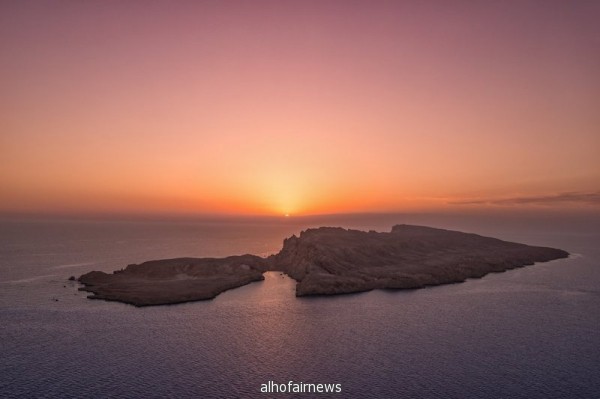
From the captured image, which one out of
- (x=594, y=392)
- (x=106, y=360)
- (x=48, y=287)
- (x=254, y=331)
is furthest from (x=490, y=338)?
(x=48, y=287)

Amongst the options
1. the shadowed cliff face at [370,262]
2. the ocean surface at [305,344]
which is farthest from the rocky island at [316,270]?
the ocean surface at [305,344]

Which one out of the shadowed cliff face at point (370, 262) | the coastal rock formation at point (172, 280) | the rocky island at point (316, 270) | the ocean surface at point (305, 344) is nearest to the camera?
the ocean surface at point (305, 344)

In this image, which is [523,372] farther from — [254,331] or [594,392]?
[254,331]

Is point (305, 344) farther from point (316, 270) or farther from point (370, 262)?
point (370, 262)

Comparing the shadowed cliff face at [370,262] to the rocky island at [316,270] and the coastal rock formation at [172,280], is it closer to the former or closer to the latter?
the rocky island at [316,270]

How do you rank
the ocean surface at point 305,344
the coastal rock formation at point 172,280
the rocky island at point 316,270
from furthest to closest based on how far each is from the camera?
1. the rocky island at point 316,270
2. the coastal rock formation at point 172,280
3. the ocean surface at point 305,344

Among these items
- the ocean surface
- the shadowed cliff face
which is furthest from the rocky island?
the ocean surface

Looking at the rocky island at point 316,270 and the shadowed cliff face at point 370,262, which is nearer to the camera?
the rocky island at point 316,270
